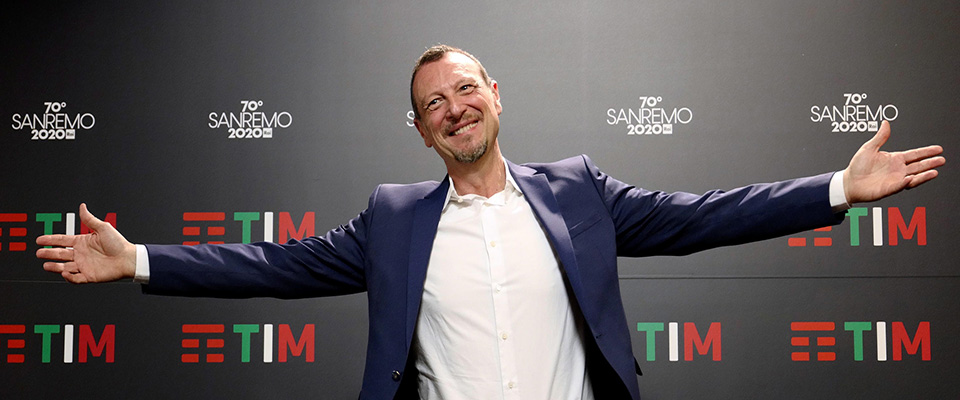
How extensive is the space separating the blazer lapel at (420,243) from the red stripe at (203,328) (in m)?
1.37

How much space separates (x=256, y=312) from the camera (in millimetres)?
3129

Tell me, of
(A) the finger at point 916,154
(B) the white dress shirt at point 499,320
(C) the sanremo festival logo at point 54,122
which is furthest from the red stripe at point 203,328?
(A) the finger at point 916,154

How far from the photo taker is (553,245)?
2.00 metres

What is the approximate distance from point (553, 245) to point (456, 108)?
44 cm

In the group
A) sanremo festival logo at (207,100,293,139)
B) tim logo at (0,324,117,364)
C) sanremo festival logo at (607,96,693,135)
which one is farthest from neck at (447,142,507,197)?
tim logo at (0,324,117,364)

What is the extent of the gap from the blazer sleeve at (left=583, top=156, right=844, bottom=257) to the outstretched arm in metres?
0.06

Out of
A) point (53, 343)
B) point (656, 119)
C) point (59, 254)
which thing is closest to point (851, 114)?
point (656, 119)

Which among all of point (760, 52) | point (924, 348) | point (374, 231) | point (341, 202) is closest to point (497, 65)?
point (341, 202)

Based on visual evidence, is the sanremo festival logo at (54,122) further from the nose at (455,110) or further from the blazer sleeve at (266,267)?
the nose at (455,110)

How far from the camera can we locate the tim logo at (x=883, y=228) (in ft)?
10.1

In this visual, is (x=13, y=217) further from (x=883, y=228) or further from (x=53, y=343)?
(x=883, y=228)

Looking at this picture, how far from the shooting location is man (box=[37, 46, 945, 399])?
1965mm

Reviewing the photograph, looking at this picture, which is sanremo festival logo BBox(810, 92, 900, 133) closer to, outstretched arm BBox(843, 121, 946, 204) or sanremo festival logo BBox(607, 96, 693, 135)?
sanremo festival logo BBox(607, 96, 693, 135)

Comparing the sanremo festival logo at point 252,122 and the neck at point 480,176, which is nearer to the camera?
the neck at point 480,176
